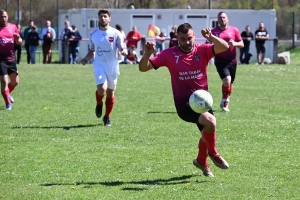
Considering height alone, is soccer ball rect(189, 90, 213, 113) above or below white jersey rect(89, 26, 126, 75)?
below

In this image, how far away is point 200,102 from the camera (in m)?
7.59

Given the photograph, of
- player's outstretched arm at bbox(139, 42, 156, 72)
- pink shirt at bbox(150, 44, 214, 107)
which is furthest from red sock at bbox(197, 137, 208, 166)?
player's outstretched arm at bbox(139, 42, 156, 72)

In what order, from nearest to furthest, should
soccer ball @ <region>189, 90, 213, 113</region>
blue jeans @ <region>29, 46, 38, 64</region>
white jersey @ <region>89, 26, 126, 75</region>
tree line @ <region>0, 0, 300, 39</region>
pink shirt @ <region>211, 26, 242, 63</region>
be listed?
soccer ball @ <region>189, 90, 213, 113</region>, white jersey @ <region>89, 26, 126, 75</region>, pink shirt @ <region>211, 26, 242, 63</region>, blue jeans @ <region>29, 46, 38, 64</region>, tree line @ <region>0, 0, 300, 39</region>

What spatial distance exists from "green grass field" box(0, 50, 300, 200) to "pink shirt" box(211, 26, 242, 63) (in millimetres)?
1142

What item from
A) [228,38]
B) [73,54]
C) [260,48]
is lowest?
[73,54]

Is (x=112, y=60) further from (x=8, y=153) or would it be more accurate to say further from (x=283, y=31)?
(x=283, y=31)

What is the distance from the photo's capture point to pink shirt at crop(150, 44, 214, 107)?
8000 millimetres

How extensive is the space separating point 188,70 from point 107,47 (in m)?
4.65

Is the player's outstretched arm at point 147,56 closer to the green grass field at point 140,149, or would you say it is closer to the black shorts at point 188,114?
the black shorts at point 188,114

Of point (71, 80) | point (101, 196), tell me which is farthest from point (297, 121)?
point (71, 80)

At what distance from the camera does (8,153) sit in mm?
9688

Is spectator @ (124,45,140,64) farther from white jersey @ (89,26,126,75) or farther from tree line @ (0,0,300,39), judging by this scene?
white jersey @ (89,26,126,75)

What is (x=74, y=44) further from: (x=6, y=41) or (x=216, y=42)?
(x=216, y=42)

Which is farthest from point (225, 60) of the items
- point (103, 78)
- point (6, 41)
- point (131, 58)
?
point (131, 58)
